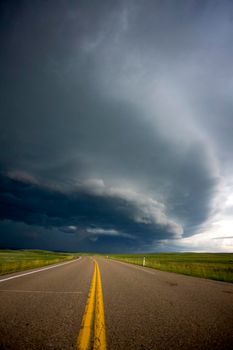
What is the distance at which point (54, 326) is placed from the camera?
3.35 metres

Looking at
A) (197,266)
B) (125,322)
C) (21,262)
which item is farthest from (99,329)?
(197,266)

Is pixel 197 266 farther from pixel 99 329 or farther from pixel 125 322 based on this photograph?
pixel 99 329

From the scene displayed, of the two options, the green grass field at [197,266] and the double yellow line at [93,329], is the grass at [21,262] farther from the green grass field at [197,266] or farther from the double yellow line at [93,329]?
the green grass field at [197,266]

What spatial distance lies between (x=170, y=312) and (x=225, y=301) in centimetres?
239

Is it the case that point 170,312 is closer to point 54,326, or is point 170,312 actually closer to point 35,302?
point 54,326

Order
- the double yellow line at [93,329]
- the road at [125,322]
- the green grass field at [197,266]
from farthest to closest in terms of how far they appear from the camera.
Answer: the green grass field at [197,266] < the road at [125,322] < the double yellow line at [93,329]

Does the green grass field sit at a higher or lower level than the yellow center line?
higher

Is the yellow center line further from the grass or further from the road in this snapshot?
the grass

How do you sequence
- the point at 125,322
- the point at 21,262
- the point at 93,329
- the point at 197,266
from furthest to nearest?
the point at 197,266
the point at 21,262
the point at 125,322
the point at 93,329

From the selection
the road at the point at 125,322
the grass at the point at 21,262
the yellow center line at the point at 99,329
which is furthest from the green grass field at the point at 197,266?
the grass at the point at 21,262

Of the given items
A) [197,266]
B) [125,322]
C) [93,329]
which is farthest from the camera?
[197,266]

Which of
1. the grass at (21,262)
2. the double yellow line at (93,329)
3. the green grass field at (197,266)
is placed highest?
the green grass field at (197,266)

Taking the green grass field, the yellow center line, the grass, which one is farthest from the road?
the green grass field

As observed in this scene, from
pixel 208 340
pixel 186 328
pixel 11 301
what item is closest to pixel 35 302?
pixel 11 301
